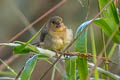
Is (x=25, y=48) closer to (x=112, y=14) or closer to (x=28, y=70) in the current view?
(x=28, y=70)

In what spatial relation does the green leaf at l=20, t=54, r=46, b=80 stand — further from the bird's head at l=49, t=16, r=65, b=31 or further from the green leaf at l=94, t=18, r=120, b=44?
the bird's head at l=49, t=16, r=65, b=31

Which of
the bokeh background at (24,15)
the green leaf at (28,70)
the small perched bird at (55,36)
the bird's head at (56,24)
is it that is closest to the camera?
the green leaf at (28,70)

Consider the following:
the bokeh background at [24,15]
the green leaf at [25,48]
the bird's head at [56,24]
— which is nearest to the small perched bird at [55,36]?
the bird's head at [56,24]

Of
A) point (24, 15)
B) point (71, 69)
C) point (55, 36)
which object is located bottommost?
point (71, 69)

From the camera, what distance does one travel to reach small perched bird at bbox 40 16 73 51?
155cm

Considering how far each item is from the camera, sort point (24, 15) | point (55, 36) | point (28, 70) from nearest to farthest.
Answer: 1. point (28, 70)
2. point (55, 36)
3. point (24, 15)

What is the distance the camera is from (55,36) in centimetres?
162

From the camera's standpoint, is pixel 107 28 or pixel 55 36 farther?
pixel 55 36

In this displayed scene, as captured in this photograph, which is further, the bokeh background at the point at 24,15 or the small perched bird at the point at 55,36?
the bokeh background at the point at 24,15

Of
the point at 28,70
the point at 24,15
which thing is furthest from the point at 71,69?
the point at 24,15

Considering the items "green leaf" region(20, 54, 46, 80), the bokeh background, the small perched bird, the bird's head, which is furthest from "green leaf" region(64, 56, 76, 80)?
the bokeh background

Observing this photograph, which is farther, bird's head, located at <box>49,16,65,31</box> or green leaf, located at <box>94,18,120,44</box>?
bird's head, located at <box>49,16,65,31</box>

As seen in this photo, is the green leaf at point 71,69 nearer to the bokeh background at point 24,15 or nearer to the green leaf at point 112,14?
the green leaf at point 112,14

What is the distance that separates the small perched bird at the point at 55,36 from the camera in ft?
5.08
